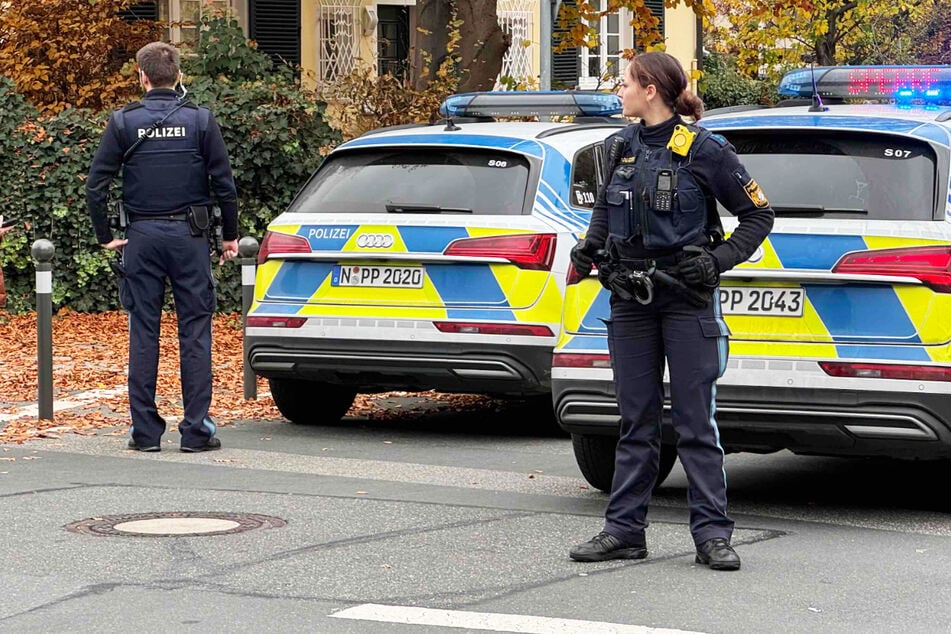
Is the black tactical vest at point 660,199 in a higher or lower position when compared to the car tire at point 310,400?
higher

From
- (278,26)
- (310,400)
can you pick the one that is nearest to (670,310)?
(310,400)

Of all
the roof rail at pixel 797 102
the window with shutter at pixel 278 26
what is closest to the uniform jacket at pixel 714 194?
the roof rail at pixel 797 102

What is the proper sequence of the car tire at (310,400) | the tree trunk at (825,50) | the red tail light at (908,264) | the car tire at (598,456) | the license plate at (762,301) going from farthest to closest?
1. the tree trunk at (825,50)
2. the car tire at (310,400)
3. the car tire at (598,456)
4. the license plate at (762,301)
5. the red tail light at (908,264)

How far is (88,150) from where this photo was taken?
1554 centimetres

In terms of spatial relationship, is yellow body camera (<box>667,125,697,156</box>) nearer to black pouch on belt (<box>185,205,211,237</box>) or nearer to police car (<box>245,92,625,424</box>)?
police car (<box>245,92,625,424</box>)

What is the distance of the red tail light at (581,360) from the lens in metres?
7.22

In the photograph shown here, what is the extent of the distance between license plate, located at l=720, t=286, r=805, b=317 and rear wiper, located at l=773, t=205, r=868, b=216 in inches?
12.5

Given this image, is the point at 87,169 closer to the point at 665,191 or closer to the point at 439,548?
the point at 439,548

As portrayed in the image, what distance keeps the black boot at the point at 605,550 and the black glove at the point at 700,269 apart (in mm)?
931

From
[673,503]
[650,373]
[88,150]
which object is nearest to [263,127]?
[88,150]

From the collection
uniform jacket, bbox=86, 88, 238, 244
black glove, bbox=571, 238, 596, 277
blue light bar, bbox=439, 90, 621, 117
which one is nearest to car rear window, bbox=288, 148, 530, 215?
uniform jacket, bbox=86, 88, 238, 244

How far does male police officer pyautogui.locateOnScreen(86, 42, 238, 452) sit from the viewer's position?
29.2 feet

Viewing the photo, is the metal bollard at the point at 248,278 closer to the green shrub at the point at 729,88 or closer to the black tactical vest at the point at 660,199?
the black tactical vest at the point at 660,199

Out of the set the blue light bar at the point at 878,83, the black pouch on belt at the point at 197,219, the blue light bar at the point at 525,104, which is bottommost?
the black pouch on belt at the point at 197,219
